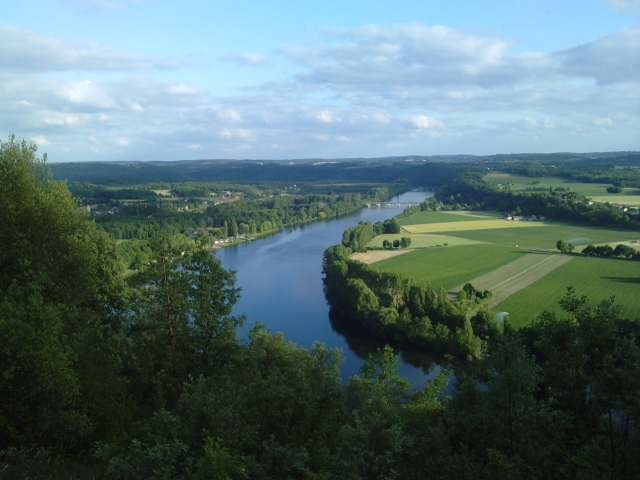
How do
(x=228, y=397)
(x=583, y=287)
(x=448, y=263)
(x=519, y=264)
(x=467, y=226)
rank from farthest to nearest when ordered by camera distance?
1. (x=467, y=226)
2. (x=448, y=263)
3. (x=519, y=264)
4. (x=583, y=287)
5. (x=228, y=397)

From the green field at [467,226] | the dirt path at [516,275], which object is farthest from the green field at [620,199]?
the dirt path at [516,275]

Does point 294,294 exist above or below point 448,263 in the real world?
below

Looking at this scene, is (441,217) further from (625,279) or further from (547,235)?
(625,279)

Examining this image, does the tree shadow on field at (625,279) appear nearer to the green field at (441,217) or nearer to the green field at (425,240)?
the green field at (425,240)

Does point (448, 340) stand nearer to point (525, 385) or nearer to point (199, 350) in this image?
point (199, 350)

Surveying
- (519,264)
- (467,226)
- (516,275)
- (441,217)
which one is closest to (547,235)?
(467,226)

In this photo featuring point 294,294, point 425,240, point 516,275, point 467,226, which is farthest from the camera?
point 467,226

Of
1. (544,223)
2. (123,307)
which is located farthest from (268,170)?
(123,307)
